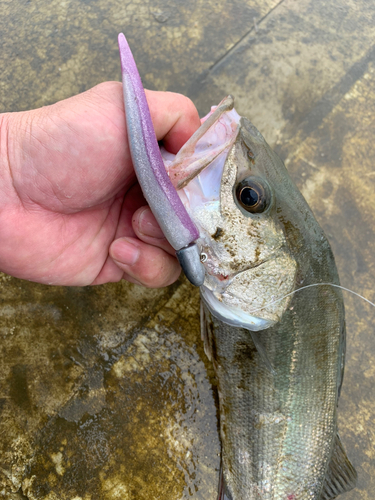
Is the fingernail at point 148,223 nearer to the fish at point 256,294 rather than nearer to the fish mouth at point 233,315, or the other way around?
the fish at point 256,294

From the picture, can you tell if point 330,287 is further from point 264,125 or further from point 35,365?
point 35,365

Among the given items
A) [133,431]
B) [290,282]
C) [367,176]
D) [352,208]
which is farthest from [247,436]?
[367,176]

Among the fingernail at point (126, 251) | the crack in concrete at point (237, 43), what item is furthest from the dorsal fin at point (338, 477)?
the crack in concrete at point (237, 43)

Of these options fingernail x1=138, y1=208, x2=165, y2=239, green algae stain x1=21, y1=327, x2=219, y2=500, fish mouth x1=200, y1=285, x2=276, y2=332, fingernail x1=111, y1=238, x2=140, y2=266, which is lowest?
green algae stain x1=21, y1=327, x2=219, y2=500

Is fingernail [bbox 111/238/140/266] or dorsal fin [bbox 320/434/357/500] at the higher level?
fingernail [bbox 111/238/140/266]

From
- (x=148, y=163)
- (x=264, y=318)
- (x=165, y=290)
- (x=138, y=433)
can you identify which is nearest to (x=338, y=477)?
(x=264, y=318)

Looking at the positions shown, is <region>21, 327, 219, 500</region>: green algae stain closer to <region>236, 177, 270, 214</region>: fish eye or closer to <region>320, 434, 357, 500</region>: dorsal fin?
<region>320, 434, 357, 500</region>: dorsal fin

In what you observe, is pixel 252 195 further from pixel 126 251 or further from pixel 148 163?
pixel 126 251

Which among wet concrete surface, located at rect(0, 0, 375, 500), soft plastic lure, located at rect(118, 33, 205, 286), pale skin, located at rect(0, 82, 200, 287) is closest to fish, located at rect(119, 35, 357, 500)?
soft plastic lure, located at rect(118, 33, 205, 286)
